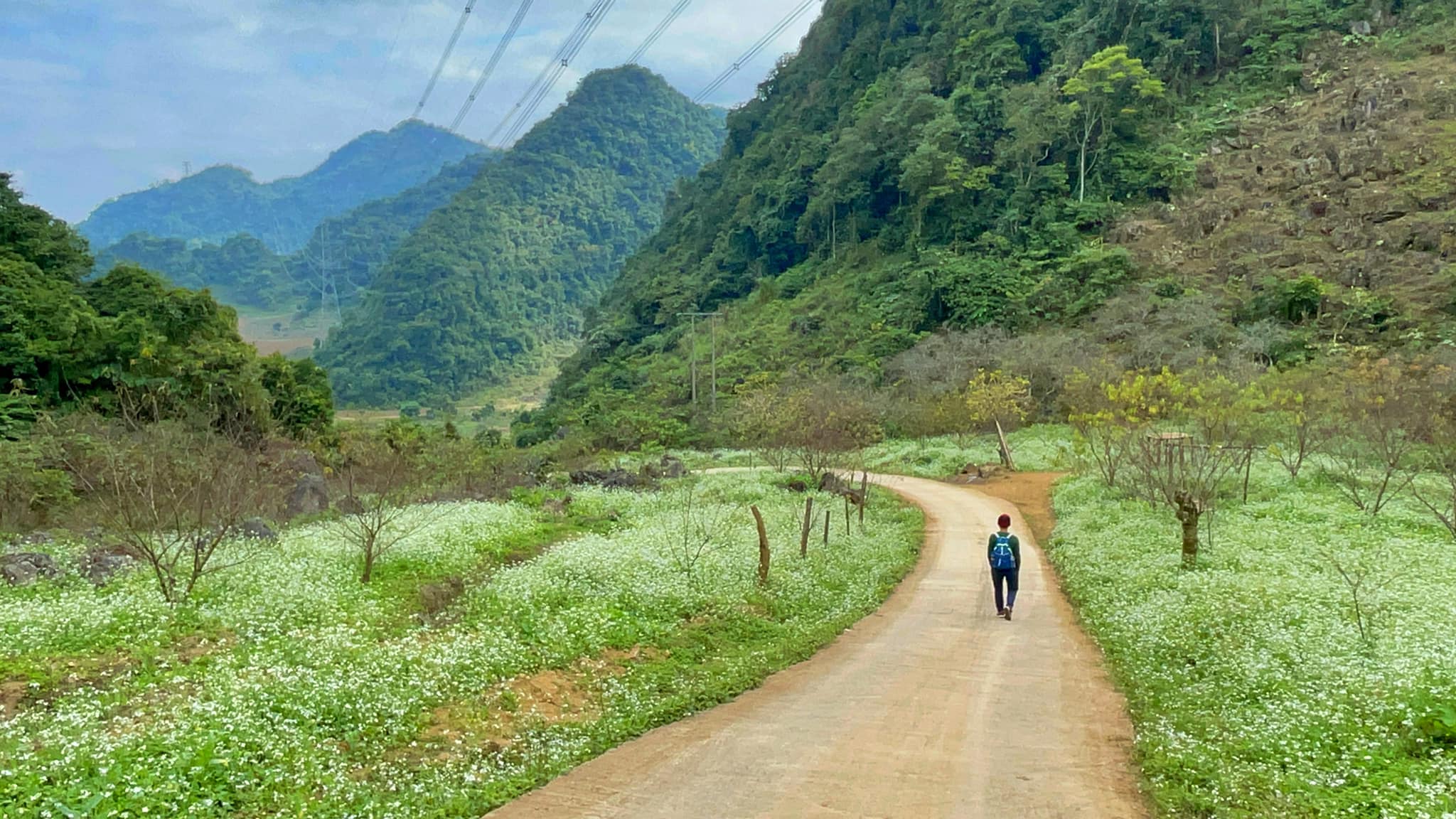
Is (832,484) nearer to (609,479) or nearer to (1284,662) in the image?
(609,479)

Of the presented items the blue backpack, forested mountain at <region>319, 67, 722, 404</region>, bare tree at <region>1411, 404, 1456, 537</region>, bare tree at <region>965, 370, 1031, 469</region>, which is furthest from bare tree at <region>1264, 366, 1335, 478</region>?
forested mountain at <region>319, 67, 722, 404</region>

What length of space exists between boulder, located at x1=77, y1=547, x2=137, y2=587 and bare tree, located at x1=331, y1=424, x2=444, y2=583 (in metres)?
3.90

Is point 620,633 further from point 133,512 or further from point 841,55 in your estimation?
point 841,55

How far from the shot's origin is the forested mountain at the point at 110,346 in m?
29.7

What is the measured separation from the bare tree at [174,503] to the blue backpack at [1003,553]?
1381 centimetres

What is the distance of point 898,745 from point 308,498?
2469 centimetres

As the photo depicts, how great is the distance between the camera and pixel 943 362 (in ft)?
171

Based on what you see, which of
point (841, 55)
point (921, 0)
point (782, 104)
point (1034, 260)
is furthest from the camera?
point (782, 104)

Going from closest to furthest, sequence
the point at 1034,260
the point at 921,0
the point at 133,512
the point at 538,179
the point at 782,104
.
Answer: the point at 133,512 → the point at 1034,260 → the point at 921,0 → the point at 782,104 → the point at 538,179

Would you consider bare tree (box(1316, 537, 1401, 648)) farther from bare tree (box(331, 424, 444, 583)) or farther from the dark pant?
bare tree (box(331, 424, 444, 583))

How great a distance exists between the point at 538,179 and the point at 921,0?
312ft

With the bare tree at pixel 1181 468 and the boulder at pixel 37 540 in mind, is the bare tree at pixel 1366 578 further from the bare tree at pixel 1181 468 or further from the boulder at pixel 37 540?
the boulder at pixel 37 540

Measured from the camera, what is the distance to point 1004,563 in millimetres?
15016

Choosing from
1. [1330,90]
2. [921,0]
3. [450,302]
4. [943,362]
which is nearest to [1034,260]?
[943,362]
